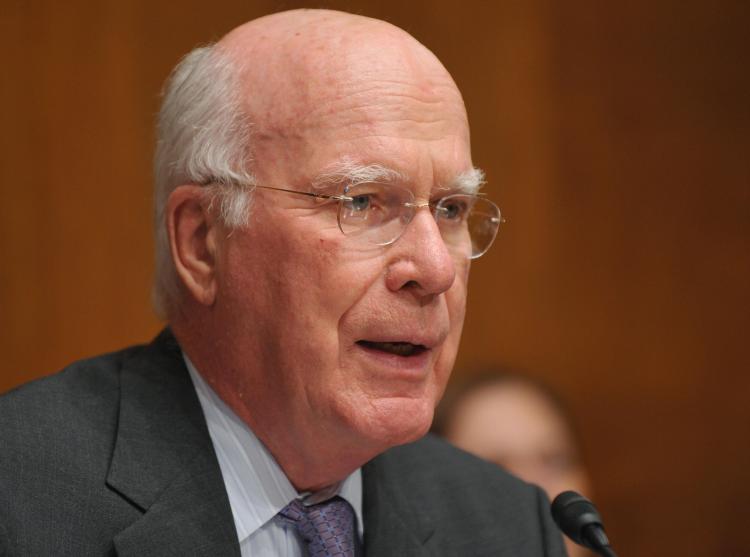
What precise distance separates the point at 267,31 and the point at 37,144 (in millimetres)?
1539

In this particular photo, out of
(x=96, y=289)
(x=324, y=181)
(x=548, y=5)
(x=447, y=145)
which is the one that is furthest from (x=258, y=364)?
(x=548, y=5)

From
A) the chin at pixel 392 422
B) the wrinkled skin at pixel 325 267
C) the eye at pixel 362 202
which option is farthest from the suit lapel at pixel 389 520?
the eye at pixel 362 202

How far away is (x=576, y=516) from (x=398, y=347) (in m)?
0.45

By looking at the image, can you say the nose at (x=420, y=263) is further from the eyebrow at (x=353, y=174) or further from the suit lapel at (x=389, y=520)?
the suit lapel at (x=389, y=520)

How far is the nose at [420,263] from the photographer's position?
6.36 feet

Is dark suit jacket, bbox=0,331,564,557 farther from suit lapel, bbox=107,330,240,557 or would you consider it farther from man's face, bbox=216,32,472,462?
man's face, bbox=216,32,472,462

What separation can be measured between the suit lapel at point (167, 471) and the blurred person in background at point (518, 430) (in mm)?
1566

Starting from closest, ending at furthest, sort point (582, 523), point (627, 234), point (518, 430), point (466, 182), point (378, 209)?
point (582, 523) < point (378, 209) < point (466, 182) < point (518, 430) < point (627, 234)

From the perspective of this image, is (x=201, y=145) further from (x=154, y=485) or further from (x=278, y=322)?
(x=154, y=485)

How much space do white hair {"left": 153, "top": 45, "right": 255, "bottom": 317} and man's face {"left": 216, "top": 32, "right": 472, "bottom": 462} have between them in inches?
1.6

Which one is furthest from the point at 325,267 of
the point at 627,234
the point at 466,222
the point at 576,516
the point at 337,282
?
the point at 627,234

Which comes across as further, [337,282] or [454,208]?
[454,208]

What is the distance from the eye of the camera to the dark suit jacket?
1.79m

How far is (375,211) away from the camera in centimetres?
198
